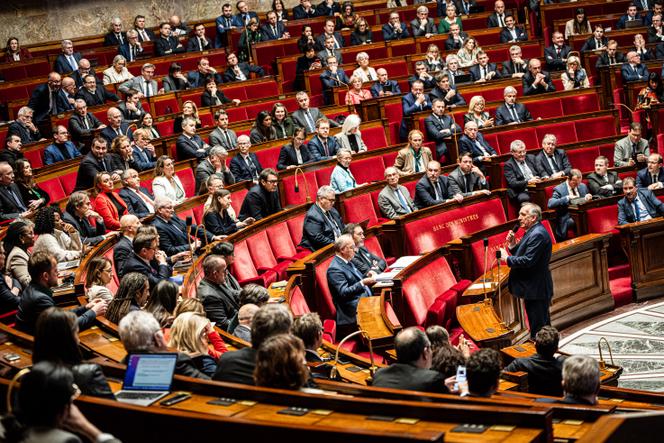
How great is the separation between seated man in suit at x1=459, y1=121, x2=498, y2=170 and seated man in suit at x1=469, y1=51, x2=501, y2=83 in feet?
4.60

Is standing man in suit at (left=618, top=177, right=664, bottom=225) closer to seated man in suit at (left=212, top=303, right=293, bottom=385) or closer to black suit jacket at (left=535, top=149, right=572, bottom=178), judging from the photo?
black suit jacket at (left=535, top=149, right=572, bottom=178)

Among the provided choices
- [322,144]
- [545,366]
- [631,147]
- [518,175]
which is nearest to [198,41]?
[322,144]

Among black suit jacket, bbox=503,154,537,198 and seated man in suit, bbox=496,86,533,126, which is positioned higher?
seated man in suit, bbox=496,86,533,126

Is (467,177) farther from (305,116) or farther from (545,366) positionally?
(545,366)

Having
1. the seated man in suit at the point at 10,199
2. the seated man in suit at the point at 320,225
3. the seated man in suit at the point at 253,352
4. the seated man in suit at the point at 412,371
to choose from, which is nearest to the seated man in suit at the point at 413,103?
the seated man in suit at the point at 320,225

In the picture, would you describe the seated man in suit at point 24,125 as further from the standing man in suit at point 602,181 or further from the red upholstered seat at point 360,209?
the standing man in suit at point 602,181

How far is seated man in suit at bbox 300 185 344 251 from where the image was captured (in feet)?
18.3

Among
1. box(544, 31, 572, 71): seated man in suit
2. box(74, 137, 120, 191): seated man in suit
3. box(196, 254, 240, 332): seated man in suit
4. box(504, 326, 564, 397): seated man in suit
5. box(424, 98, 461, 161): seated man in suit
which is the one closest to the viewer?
box(504, 326, 564, 397): seated man in suit

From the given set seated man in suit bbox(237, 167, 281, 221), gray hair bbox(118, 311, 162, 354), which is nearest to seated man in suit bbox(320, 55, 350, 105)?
seated man in suit bbox(237, 167, 281, 221)

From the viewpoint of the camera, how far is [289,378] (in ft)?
8.32

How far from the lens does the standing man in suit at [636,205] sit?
6266 mm

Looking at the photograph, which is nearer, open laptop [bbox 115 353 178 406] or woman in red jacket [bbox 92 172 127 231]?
open laptop [bbox 115 353 178 406]

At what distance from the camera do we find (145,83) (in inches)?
316

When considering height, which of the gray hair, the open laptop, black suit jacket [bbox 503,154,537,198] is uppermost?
the gray hair
